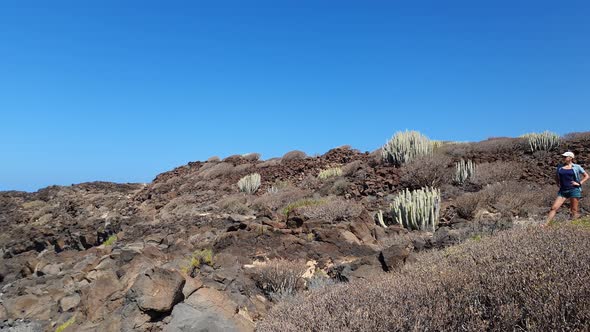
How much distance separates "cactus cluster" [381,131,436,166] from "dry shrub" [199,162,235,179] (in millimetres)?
9648

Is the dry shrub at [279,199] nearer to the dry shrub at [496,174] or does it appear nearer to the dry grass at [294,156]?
Result: the dry shrub at [496,174]

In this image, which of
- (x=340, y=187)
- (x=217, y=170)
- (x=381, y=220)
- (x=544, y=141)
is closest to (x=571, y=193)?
(x=381, y=220)

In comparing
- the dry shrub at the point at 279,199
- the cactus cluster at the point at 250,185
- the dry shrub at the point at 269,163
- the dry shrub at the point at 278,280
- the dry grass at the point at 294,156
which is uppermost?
the dry grass at the point at 294,156

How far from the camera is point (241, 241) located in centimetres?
803

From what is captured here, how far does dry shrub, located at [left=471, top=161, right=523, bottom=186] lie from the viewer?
12768mm

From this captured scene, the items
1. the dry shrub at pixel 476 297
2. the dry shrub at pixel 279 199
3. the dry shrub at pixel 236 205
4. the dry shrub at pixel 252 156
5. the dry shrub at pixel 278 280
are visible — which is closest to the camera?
the dry shrub at pixel 476 297

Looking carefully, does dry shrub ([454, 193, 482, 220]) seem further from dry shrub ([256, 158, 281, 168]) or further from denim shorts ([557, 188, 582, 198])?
dry shrub ([256, 158, 281, 168])

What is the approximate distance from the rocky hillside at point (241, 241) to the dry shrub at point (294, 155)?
316 centimetres

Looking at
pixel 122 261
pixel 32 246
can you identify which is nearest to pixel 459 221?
pixel 122 261

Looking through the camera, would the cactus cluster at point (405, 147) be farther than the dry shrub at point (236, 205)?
Yes

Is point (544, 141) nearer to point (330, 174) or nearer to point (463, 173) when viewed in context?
point (463, 173)

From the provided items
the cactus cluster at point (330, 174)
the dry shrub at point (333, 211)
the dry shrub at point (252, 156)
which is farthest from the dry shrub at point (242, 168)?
the dry shrub at point (333, 211)

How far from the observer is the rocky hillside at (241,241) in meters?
4.17

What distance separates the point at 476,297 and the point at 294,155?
21.7 metres
